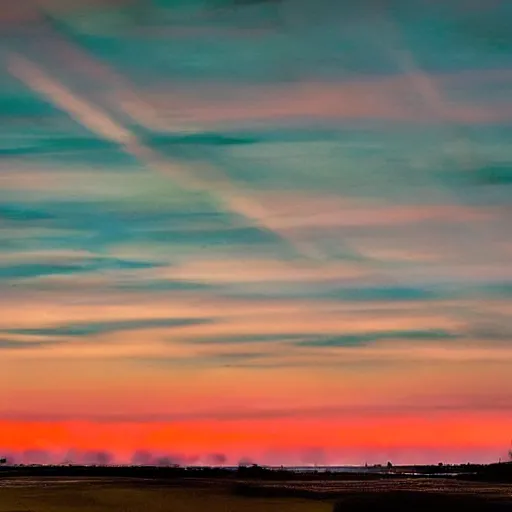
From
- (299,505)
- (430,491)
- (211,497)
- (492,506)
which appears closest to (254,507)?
(299,505)

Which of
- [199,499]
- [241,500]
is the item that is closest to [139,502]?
[199,499]

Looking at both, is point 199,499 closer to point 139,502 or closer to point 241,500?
point 241,500

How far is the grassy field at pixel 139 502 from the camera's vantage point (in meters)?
93.6

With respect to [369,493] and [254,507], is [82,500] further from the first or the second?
[369,493]

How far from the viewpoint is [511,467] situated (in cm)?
19312

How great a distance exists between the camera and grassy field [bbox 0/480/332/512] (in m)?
93.6

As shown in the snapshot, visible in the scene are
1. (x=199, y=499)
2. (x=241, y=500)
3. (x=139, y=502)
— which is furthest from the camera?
(x=241, y=500)

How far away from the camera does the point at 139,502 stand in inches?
3878

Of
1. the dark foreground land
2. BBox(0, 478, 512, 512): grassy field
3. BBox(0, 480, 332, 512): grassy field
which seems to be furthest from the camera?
the dark foreground land

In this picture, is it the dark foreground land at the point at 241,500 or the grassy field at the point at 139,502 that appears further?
the dark foreground land at the point at 241,500

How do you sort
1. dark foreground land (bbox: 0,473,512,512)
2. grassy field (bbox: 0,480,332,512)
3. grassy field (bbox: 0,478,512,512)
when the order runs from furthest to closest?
dark foreground land (bbox: 0,473,512,512) < grassy field (bbox: 0,478,512,512) < grassy field (bbox: 0,480,332,512)

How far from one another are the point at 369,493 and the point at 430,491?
7.86m

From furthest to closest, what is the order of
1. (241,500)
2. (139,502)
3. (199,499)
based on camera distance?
(241,500) < (199,499) < (139,502)

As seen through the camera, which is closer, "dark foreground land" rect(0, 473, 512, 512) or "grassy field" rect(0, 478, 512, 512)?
"grassy field" rect(0, 478, 512, 512)
